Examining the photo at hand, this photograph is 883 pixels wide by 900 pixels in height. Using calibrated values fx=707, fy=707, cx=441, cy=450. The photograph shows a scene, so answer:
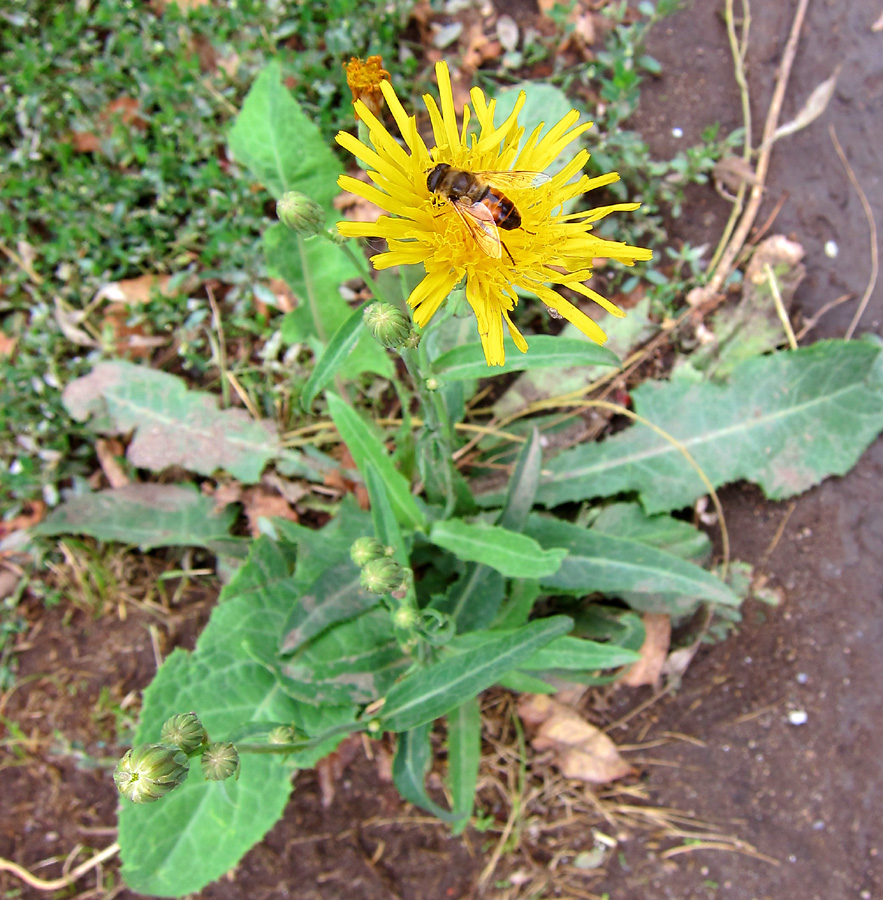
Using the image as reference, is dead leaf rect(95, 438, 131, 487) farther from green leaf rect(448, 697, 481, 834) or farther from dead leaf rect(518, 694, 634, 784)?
dead leaf rect(518, 694, 634, 784)

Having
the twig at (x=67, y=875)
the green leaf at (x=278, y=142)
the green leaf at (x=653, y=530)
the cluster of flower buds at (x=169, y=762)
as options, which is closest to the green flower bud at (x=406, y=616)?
the cluster of flower buds at (x=169, y=762)

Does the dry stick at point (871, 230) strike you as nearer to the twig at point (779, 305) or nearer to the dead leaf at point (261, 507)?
the twig at point (779, 305)

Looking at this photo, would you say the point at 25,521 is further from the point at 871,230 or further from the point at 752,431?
the point at 871,230

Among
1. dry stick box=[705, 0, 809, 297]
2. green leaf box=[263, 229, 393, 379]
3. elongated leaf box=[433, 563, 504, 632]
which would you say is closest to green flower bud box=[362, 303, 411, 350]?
elongated leaf box=[433, 563, 504, 632]

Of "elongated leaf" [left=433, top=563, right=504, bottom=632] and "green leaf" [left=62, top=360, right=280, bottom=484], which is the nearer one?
"elongated leaf" [left=433, top=563, right=504, bottom=632]

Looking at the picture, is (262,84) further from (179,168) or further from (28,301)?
(28,301)

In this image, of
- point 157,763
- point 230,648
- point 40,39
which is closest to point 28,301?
point 40,39
